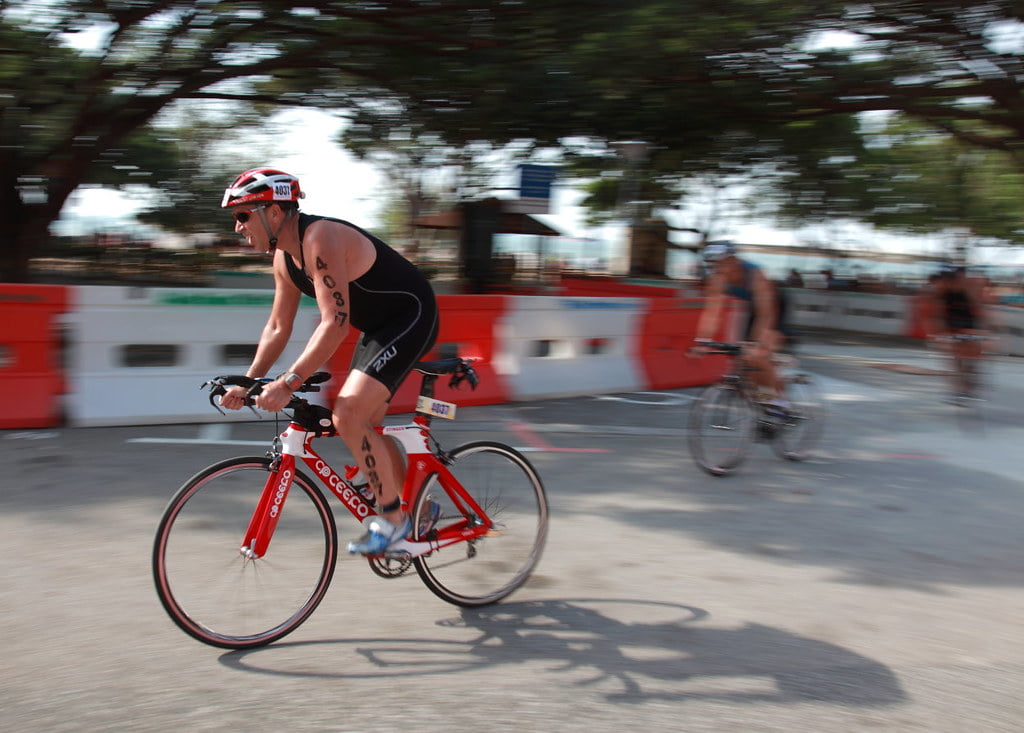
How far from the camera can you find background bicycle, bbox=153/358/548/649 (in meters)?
3.41

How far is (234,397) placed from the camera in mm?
3273

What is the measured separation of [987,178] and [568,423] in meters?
28.9

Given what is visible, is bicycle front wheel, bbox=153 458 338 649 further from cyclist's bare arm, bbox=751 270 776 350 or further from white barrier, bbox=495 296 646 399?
white barrier, bbox=495 296 646 399

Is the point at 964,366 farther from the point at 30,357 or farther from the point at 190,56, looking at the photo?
the point at 190,56

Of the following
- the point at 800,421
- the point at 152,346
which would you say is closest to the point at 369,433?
the point at 800,421

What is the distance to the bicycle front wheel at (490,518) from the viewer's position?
3.98m

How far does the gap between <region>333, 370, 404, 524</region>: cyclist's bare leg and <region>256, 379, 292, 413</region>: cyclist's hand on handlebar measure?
0.28 m

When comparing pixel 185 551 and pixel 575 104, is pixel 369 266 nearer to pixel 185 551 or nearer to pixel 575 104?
pixel 185 551

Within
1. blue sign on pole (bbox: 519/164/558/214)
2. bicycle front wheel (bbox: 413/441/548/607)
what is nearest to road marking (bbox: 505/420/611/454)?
bicycle front wheel (bbox: 413/441/548/607)

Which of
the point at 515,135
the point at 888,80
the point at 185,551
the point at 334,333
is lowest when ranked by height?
the point at 185,551

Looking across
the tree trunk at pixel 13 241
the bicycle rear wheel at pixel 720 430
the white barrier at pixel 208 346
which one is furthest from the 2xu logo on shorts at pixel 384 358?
the tree trunk at pixel 13 241

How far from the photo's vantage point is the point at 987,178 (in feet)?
103

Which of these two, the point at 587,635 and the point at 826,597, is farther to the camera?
the point at 826,597

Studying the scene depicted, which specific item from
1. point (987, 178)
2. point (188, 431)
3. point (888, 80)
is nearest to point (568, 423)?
point (188, 431)
